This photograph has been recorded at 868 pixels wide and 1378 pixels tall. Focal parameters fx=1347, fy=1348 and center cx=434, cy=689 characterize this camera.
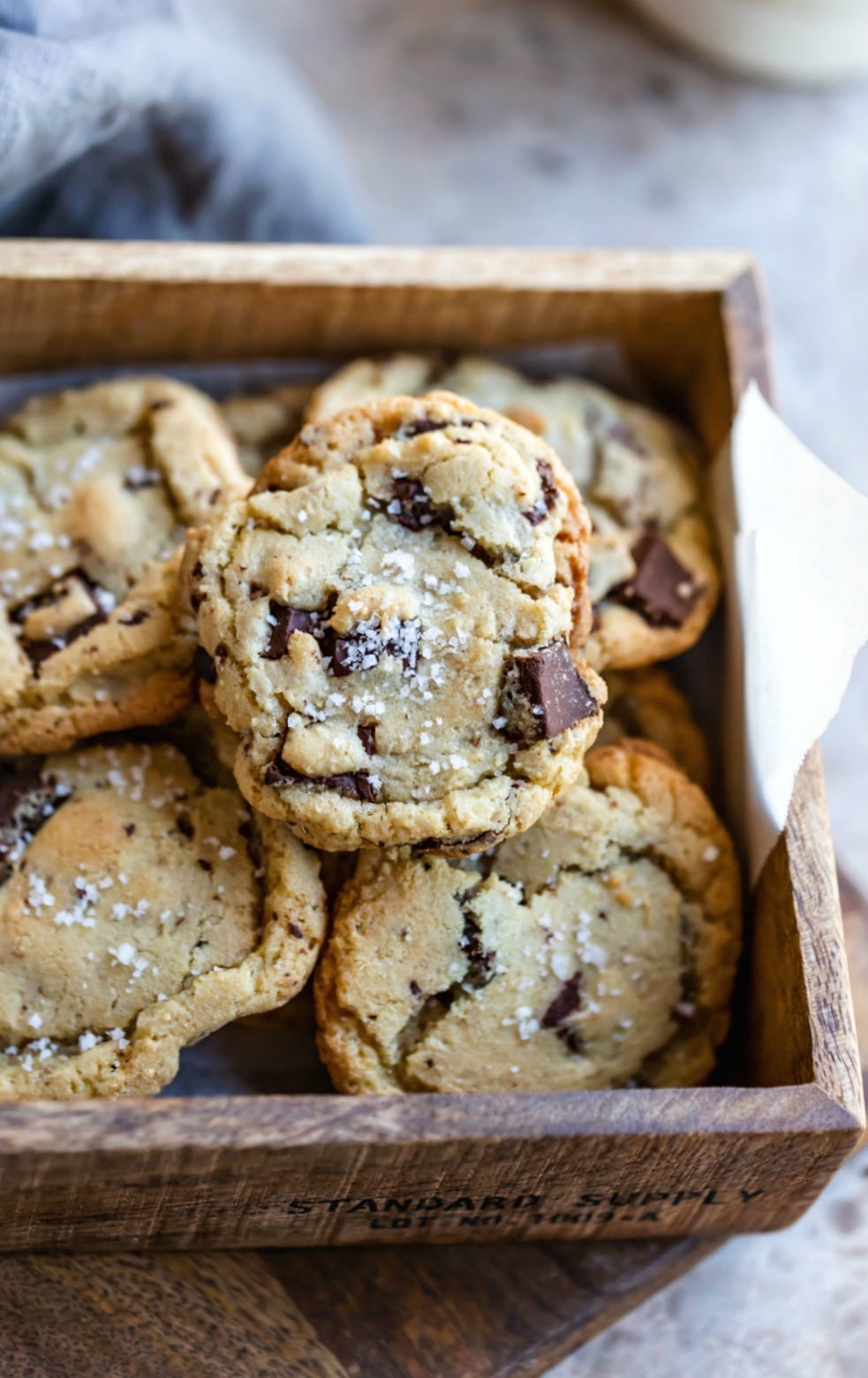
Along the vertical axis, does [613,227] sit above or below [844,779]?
above

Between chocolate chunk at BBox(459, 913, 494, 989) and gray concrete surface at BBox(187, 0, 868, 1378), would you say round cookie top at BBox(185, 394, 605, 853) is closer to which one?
chocolate chunk at BBox(459, 913, 494, 989)

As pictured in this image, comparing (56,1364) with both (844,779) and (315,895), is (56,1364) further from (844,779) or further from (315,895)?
(844,779)

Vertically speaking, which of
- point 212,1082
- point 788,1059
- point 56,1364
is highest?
point 788,1059

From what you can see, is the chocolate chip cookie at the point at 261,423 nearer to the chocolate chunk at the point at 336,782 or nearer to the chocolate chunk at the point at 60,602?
the chocolate chunk at the point at 60,602

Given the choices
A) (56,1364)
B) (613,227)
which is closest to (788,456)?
(613,227)

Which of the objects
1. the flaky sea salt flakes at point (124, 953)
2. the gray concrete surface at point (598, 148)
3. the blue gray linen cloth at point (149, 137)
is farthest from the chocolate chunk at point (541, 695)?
the gray concrete surface at point (598, 148)

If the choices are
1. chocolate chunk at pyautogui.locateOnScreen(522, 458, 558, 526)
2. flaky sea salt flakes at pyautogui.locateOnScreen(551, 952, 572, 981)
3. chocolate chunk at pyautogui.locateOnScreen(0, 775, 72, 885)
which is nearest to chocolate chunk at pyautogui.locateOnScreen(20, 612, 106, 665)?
chocolate chunk at pyautogui.locateOnScreen(0, 775, 72, 885)
